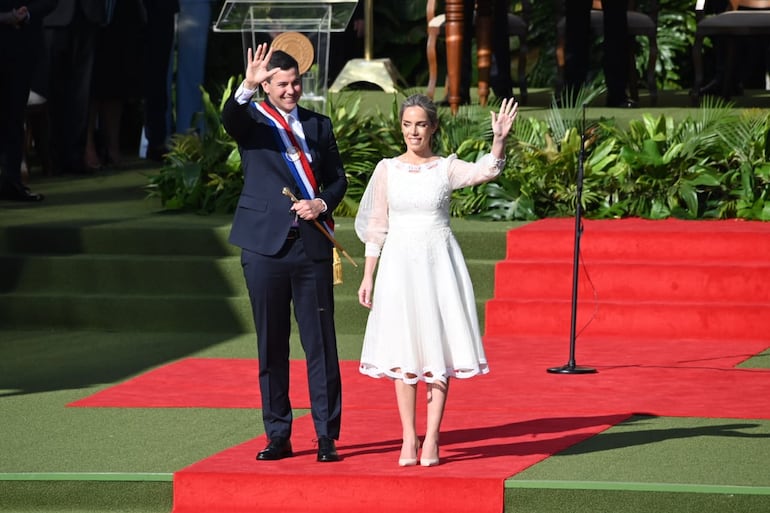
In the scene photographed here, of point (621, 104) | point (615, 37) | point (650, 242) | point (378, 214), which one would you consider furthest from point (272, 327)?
point (621, 104)

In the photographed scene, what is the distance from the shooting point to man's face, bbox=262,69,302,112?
6484 mm

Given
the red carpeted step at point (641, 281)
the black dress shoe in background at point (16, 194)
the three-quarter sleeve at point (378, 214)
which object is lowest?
the red carpeted step at point (641, 281)

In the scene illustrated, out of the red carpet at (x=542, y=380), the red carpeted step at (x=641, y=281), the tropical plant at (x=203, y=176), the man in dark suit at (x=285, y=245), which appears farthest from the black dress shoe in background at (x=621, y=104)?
the man in dark suit at (x=285, y=245)

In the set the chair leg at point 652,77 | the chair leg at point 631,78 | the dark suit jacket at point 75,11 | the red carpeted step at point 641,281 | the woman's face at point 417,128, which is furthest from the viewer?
the chair leg at point 652,77

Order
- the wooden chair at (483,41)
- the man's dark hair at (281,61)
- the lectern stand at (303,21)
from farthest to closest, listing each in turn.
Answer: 1. the wooden chair at (483,41)
2. the lectern stand at (303,21)
3. the man's dark hair at (281,61)

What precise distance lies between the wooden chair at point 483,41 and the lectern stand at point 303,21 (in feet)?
4.06

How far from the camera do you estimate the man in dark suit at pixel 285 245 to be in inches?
258

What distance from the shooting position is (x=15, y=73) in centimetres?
1194

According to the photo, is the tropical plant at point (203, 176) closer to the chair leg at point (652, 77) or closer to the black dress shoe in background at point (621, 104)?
the black dress shoe in background at point (621, 104)

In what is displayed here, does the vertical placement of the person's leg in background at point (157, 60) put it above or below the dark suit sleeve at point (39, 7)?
below

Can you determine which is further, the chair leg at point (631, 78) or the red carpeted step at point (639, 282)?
the chair leg at point (631, 78)

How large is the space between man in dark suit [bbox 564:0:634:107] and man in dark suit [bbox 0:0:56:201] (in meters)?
4.11

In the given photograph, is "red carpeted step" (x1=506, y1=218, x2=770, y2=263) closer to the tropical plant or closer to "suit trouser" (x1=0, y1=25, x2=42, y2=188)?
the tropical plant

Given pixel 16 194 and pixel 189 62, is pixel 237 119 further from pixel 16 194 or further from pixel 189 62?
pixel 189 62
